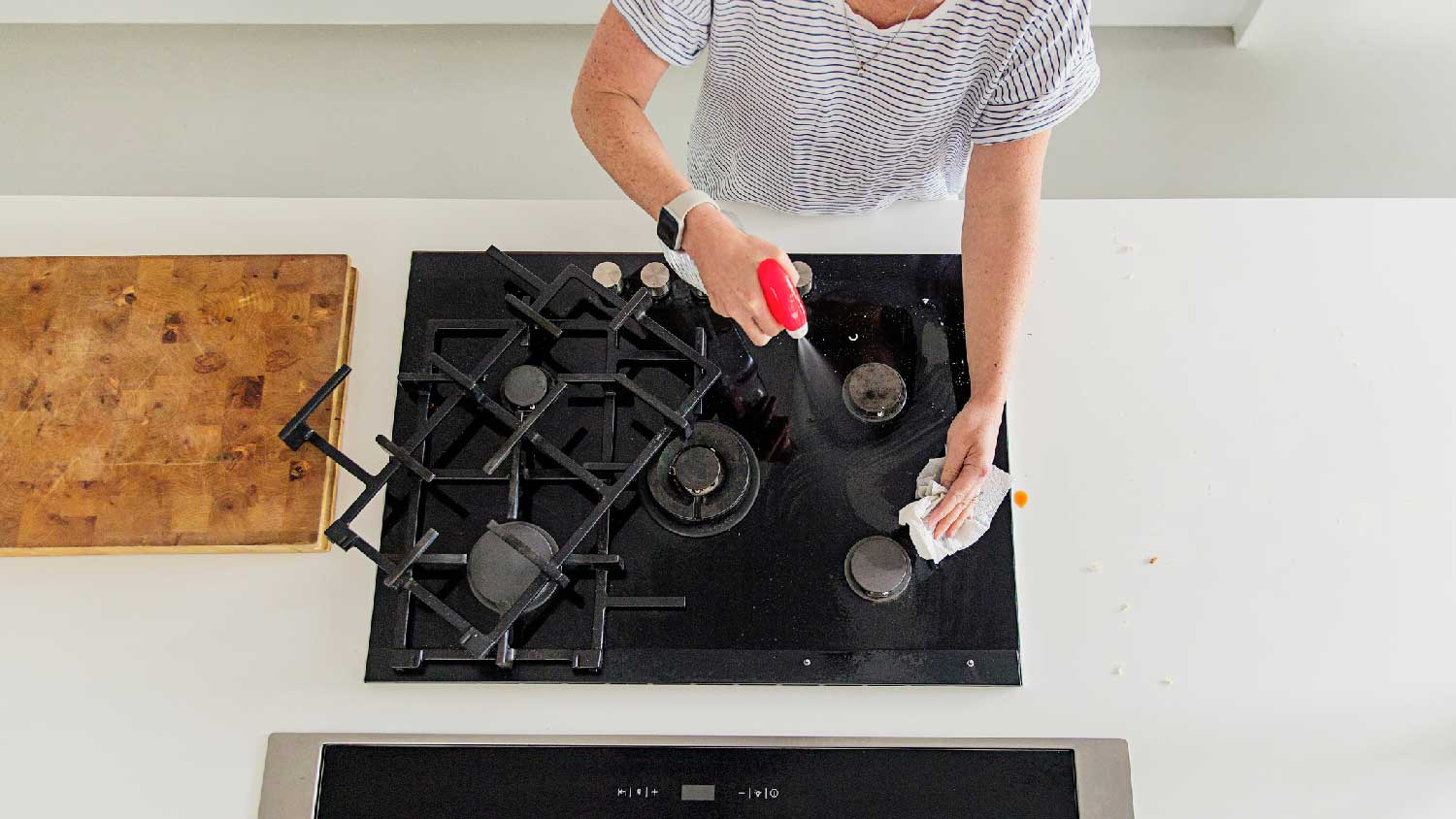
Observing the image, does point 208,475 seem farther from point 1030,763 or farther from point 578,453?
point 1030,763

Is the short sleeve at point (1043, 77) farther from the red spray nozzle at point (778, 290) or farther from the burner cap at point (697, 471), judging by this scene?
the burner cap at point (697, 471)

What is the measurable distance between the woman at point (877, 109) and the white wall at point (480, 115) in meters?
1.08

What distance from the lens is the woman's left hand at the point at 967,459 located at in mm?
926

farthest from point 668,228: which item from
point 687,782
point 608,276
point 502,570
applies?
point 687,782

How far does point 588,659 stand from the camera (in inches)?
34.3

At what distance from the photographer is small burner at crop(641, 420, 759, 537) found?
3.01 ft

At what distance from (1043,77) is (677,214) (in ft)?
1.13

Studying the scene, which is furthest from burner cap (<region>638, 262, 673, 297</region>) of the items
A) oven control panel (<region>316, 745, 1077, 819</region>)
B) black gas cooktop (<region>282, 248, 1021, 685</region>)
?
oven control panel (<region>316, 745, 1077, 819</region>)

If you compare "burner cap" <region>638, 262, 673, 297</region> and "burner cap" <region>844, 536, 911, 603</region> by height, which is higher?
"burner cap" <region>638, 262, 673, 297</region>

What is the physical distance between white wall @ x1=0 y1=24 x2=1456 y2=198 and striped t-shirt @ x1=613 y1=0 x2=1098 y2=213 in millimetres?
1020

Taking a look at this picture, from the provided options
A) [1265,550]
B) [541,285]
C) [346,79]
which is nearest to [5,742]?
[541,285]

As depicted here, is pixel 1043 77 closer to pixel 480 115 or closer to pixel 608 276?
pixel 608 276

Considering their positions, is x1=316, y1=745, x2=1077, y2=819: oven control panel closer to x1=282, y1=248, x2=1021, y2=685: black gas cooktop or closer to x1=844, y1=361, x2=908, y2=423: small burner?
x1=282, y1=248, x2=1021, y2=685: black gas cooktop

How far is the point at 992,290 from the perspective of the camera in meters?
0.96
